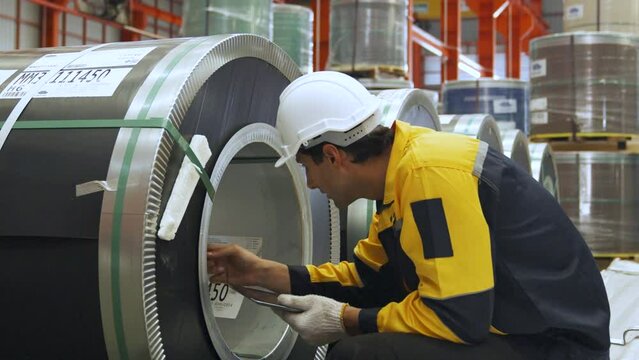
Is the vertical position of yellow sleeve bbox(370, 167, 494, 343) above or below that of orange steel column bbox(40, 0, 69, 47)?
below

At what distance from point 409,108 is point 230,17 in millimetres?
1214

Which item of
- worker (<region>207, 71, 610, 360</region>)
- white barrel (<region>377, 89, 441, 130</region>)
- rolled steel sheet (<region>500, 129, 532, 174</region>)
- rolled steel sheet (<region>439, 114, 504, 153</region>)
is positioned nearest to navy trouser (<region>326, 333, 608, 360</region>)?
worker (<region>207, 71, 610, 360</region>)

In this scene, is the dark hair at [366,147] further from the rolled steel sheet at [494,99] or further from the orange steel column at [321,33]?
the orange steel column at [321,33]

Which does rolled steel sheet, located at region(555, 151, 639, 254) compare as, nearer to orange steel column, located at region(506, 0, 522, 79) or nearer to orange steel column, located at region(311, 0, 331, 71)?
orange steel column, located at region(311, 0, 331, 71)

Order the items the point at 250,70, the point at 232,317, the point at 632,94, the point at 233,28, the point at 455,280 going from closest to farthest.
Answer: the point at 455,280 < the point at 250,70 < the point at 232,317 < the point at 233,28 < the point at 632,94

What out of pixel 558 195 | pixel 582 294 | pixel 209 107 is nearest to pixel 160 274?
pixel 209 107

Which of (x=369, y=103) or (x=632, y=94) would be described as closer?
(x=369, y=103)

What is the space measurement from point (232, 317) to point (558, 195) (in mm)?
3888

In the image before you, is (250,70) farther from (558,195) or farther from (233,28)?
(558,195)

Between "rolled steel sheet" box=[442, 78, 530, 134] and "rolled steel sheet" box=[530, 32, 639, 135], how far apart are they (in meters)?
0.63

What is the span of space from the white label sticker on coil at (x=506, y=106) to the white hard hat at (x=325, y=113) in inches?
189

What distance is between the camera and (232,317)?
2.37 metres

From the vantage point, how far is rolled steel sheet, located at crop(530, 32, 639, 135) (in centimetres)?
552

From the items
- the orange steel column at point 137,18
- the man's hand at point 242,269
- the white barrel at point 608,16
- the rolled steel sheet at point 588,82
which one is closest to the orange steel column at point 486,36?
the orange steel column at point 137,18
